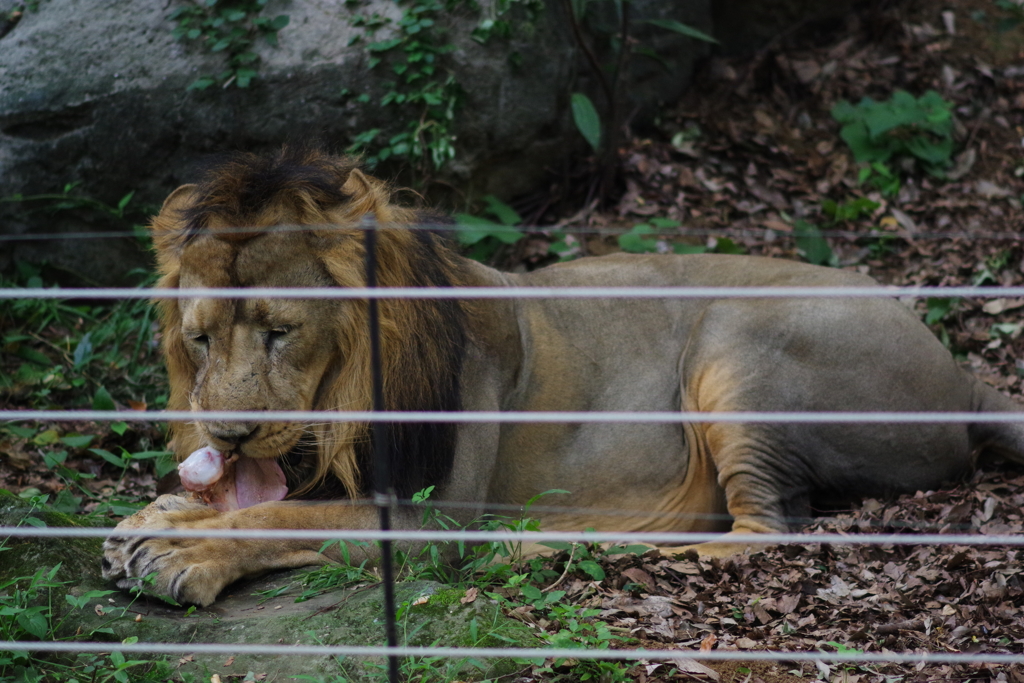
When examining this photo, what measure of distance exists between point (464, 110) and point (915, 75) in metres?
3.82

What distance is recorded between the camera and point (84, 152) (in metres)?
6.07

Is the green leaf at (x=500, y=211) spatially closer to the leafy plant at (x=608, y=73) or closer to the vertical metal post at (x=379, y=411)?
the leafy plant at (x=608, y=73)

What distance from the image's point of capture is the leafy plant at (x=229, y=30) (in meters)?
6.09

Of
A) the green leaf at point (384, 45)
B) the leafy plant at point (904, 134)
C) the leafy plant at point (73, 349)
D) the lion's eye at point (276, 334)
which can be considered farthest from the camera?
the leafy plant at point (904, 134)

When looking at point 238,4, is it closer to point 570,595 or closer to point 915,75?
point 570,595

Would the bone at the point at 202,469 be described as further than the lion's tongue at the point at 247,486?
No

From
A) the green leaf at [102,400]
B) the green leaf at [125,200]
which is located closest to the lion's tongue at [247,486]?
the green leaf at [102,400]

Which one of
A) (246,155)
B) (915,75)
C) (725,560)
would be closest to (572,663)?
(725,560)

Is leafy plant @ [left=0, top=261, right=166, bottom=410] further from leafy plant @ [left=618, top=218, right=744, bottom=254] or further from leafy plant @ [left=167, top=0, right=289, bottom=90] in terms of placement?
leafy plant @ [left=618, top=218, right=744, bottom=254]

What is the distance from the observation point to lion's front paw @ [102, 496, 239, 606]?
136 inches

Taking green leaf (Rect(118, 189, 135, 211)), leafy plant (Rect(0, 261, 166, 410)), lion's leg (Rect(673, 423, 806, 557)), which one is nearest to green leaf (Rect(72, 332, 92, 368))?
leafy plant (Rect(0, 261, 166, 410))

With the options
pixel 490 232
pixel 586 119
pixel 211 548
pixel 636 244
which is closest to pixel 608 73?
pixel 586 119

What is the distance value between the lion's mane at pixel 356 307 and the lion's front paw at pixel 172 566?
0.47m

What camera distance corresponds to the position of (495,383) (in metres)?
4.40
